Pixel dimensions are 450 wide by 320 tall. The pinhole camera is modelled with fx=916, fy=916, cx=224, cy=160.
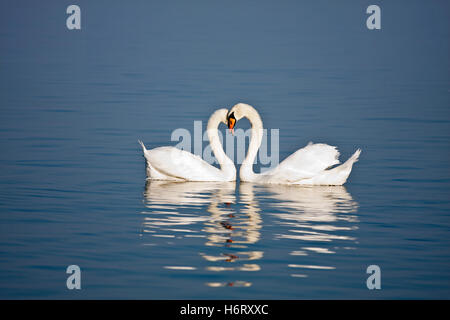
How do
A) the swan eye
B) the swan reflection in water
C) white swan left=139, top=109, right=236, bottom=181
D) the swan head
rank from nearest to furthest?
the swan reflection in water < white swan left=139, top=109, right=236, bottom=181 < the swan eye < the swan head

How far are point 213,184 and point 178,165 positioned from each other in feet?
2.13

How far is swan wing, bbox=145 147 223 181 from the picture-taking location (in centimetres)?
1463

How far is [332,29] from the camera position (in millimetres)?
47062

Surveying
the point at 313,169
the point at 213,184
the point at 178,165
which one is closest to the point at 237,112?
the point at 213,184

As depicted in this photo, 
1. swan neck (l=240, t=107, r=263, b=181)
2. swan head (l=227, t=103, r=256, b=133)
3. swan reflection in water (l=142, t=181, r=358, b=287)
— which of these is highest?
swan head (l=227, t=103, r=256, b=133)

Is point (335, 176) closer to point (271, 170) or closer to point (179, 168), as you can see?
point (271, 170)

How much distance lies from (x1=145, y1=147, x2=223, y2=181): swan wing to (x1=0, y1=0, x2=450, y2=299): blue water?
0.35 m

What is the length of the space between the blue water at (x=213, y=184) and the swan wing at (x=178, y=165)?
13.7 inches

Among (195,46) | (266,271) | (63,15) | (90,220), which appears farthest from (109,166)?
(63,15)

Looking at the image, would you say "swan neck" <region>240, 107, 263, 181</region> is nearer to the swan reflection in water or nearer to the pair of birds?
the pair of birds

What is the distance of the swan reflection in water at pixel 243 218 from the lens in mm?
10141

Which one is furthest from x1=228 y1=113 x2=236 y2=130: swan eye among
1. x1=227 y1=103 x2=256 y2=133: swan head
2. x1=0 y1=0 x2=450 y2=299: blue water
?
x1=0 y1=0 x2=450 y2=299: blue water
